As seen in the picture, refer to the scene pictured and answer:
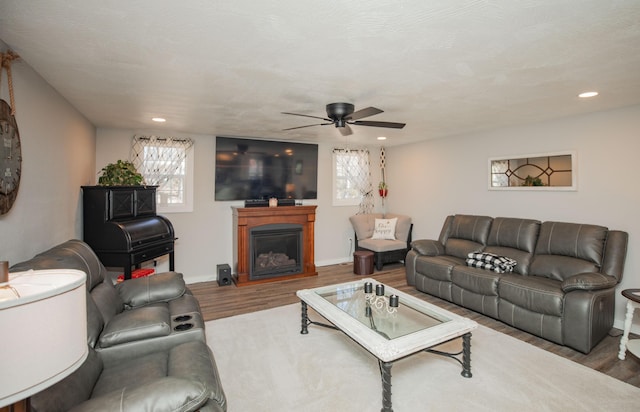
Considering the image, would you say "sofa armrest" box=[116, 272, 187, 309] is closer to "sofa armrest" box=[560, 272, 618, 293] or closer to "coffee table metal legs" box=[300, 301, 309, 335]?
"coffee table metal legs" box=[300, 301, 309, 335]

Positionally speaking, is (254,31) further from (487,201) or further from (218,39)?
(487,201)

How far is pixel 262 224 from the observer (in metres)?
5.24

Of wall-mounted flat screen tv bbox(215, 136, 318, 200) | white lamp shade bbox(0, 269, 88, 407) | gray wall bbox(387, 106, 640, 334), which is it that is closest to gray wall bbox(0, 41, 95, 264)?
white lamp shade bbox(0, 269, 88, 407)

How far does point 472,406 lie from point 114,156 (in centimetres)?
519

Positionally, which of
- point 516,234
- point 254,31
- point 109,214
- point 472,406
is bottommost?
point 472,406

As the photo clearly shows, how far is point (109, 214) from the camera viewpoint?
3502 millimetres

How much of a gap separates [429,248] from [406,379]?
8.15 ft

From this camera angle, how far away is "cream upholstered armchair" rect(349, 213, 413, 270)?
5.81 m

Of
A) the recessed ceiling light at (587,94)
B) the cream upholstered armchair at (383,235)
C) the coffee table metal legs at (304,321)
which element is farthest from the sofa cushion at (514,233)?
the coffee table metal legs at (304,321)

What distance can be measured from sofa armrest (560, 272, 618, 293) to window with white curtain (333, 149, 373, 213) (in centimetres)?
399

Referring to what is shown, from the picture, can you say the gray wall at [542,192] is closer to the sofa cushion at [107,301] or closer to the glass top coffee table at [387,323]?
the glass top coffee table at [387,323]

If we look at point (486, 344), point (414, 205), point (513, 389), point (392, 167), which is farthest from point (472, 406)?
point (392, 167)

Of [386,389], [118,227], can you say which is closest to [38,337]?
[386,389]

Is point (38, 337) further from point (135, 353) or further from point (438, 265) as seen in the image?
point (438, 265)
